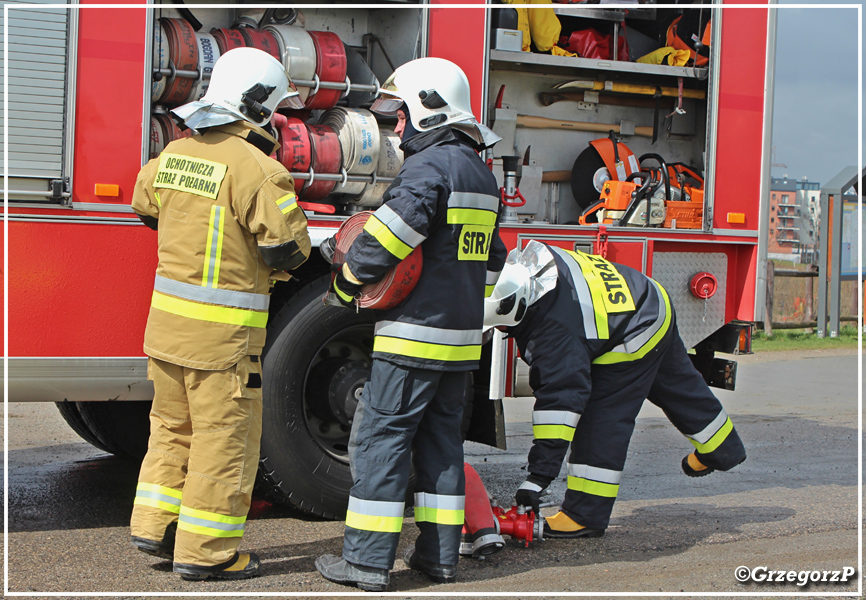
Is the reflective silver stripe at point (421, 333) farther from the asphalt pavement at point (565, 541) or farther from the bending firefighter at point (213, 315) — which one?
the asphalt pavement at point (565, 541)

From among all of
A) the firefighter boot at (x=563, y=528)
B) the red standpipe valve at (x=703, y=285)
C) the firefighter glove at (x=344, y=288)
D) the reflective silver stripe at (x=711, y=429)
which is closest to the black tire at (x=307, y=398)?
the firefighter glove at (x=344, y=288)

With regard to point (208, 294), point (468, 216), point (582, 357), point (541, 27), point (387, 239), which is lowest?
point (582, 357)

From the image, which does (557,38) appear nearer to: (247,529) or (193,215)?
(193,215)

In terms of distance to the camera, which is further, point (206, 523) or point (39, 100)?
point (39, 100)

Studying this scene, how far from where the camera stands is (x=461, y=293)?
3381 millimetres

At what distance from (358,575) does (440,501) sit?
40 cm

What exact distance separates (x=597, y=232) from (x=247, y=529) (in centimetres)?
225

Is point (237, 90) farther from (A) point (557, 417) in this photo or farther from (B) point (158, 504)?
(A) point (557, 417)

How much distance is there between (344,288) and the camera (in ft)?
10.9

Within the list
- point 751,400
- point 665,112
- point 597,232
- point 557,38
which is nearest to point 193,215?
point 597,232

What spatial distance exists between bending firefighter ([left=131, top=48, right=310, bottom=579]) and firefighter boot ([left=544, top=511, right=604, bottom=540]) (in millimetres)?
1325

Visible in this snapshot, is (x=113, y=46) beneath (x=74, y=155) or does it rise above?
above

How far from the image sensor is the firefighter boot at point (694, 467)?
4.56 metres

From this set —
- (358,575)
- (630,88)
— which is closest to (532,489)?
(358,575)
